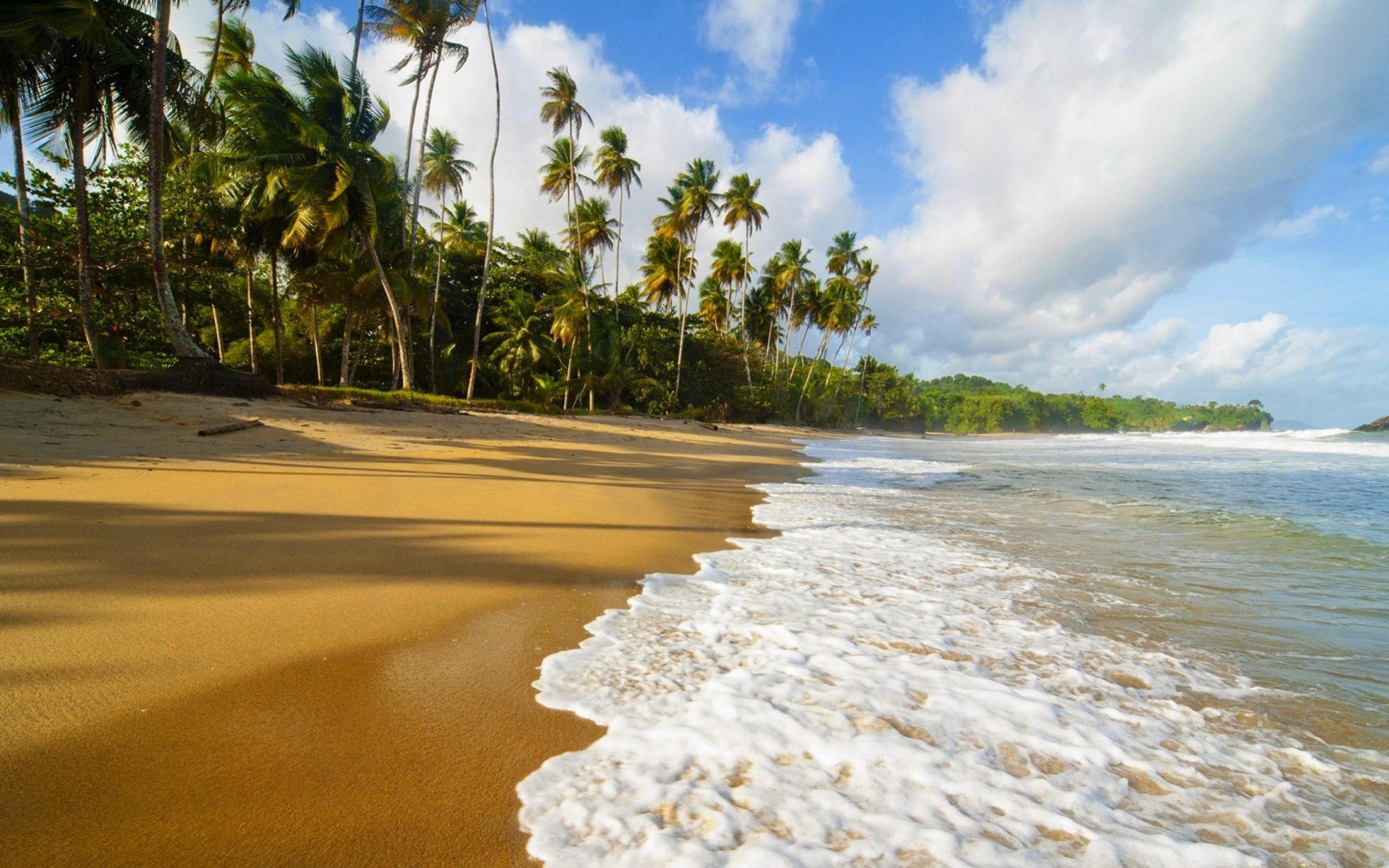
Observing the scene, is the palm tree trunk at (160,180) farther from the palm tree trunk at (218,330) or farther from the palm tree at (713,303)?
the palm tree at (713,303)

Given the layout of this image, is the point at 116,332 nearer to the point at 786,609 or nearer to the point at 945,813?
the point at 786,609

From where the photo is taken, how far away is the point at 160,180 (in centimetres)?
1048

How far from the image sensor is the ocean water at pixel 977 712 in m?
1.67

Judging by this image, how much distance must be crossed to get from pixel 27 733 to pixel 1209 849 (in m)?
3.56

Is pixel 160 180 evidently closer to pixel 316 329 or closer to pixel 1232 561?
pixel 316 329

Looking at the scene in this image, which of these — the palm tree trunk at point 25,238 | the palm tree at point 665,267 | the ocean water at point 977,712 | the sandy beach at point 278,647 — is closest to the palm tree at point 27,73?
the palm tree trunk at point 25,238

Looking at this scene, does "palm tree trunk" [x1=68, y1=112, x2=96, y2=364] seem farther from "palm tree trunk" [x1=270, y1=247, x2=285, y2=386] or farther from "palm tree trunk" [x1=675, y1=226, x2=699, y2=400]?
"palm tree trunk" [x1=675, y1=226, x2=699, y2=400]

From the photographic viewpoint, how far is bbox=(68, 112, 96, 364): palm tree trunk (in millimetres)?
10414

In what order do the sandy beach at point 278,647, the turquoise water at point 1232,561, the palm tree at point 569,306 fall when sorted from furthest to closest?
the palm tree at point 569,306
the turquoise water at point 1232,561
the sandy beach at point 278,647

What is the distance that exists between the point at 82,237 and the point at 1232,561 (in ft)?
58.3

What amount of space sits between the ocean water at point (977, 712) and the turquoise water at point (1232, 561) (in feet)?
0.11

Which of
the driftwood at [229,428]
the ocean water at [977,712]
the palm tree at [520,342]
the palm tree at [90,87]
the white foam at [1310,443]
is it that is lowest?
the ocean water at [977,712]

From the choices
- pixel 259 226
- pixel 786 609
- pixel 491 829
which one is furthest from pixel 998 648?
pixel 259 226

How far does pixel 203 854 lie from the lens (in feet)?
4.49
